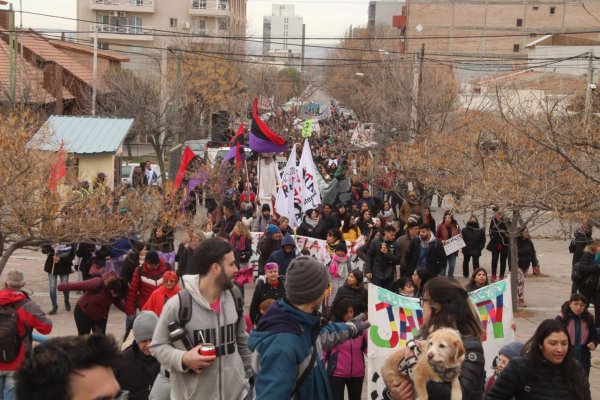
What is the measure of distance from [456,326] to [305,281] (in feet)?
2.83

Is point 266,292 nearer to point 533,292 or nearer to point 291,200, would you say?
point 291,200

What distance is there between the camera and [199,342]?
5035 millimetres

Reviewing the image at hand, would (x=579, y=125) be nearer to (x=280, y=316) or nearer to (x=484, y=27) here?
(x=280, y=316)

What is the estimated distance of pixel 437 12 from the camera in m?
75.8

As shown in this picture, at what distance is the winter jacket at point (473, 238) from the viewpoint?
1811 cm

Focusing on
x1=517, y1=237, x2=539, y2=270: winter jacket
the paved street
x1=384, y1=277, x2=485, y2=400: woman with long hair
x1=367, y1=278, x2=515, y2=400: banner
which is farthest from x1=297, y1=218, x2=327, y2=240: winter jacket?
x1=384, y1=277, x2=485, y2=400: woman with long hair

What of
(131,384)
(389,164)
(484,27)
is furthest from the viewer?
(484,27)

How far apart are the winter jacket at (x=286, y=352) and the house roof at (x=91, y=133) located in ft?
58.2

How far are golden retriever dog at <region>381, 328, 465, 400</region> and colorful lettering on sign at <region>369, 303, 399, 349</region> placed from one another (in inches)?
164

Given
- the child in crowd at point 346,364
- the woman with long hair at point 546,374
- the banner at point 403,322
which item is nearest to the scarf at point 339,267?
the banner at point 403,322

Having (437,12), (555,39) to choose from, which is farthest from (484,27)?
(555,39)

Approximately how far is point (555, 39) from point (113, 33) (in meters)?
38.5

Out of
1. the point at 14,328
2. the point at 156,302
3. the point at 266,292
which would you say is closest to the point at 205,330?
the point at 156,302

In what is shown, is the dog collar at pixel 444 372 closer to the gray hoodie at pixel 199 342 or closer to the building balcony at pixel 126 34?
the gray hoodie at pixel 199 342
